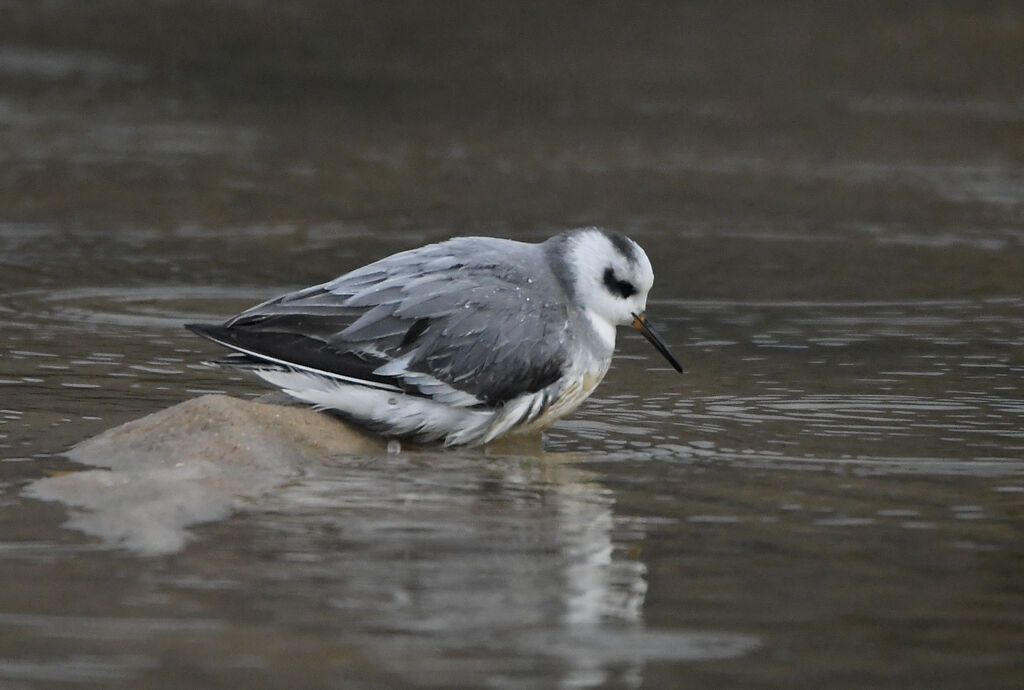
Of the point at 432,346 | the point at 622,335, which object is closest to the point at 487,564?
the point at 432,346

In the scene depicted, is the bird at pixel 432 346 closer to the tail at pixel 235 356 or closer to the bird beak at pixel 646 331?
the tail at pixel 235 356

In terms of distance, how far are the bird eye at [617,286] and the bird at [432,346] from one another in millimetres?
234

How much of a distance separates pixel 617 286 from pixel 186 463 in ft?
7.11

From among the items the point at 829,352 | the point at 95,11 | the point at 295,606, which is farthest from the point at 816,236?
the point at 95,11

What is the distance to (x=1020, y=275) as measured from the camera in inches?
445

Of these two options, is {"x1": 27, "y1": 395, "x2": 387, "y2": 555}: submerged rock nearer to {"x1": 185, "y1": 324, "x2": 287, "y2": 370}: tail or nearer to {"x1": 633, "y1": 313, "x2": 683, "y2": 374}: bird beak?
{"x1": 185, "y1": 324, "x2": 287, "y2": 370}: tail

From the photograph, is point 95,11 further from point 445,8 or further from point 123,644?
point 123,644

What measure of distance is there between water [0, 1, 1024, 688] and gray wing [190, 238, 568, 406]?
37 centimetres

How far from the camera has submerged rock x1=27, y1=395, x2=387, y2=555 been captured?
5.96m

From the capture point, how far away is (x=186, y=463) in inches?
259

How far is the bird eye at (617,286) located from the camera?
25.0ft

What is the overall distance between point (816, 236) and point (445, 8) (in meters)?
7.42

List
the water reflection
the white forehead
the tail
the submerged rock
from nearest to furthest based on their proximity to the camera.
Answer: the water reflection < the submerged rock < the tail < the white forehead

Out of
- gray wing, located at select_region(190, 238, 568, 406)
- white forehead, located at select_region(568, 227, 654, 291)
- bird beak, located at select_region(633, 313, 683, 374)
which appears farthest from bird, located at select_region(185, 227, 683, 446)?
bird beak, located at select_region(633, 313, 683, 374)
